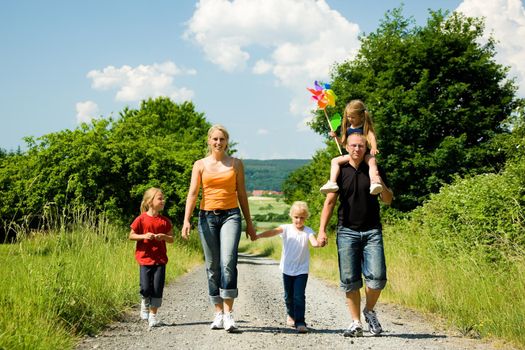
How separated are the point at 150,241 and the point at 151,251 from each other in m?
0.13

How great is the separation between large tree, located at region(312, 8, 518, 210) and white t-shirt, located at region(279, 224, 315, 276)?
807 inches

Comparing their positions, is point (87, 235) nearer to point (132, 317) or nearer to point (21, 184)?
point (132, 317)

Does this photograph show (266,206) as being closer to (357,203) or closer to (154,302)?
(154,302)

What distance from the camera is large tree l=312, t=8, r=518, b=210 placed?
2648cm

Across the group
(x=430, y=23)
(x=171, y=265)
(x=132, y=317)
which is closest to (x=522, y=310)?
(x=132, y=317)

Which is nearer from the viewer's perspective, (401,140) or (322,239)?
(322,239)

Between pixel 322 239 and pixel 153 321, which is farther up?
pixel 322 239

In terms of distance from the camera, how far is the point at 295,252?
6.43 metres

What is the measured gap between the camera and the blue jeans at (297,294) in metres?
6.37

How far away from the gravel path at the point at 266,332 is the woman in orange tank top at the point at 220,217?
17.4 inches

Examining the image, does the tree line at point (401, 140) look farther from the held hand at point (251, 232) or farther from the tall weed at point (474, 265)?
the held hand at point (251, 232)

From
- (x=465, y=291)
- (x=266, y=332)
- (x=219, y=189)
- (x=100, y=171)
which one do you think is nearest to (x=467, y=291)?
(x=465, y=291)

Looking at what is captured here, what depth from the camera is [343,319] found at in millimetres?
7719

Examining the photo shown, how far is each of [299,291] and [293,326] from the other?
520 millimetres
